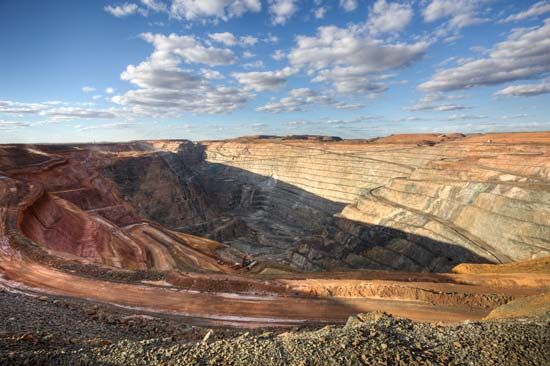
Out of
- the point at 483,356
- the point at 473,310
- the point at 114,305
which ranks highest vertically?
the point at 483,356

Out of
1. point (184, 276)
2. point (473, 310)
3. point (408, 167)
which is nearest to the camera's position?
point (473, 310)

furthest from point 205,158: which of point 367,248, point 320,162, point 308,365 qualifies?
point 308,365

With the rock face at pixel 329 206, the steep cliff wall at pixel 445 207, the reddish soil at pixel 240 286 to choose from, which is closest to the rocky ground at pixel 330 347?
the reddish soil at pixel 240 286

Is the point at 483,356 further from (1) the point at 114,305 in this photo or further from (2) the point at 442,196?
(2) the point at 442,196

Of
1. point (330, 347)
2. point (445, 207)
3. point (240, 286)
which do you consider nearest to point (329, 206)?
point (445, 207)

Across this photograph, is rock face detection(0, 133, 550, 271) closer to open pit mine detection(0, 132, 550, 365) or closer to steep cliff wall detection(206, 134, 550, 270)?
steep cliff wall detection(206, 134, 550, 270)

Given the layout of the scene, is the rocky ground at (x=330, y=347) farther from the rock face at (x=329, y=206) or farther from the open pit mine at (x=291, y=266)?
the rock face at (x=329, y=206)

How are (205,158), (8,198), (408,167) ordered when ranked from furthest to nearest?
(205,158)
(408,167)
(8,198)
